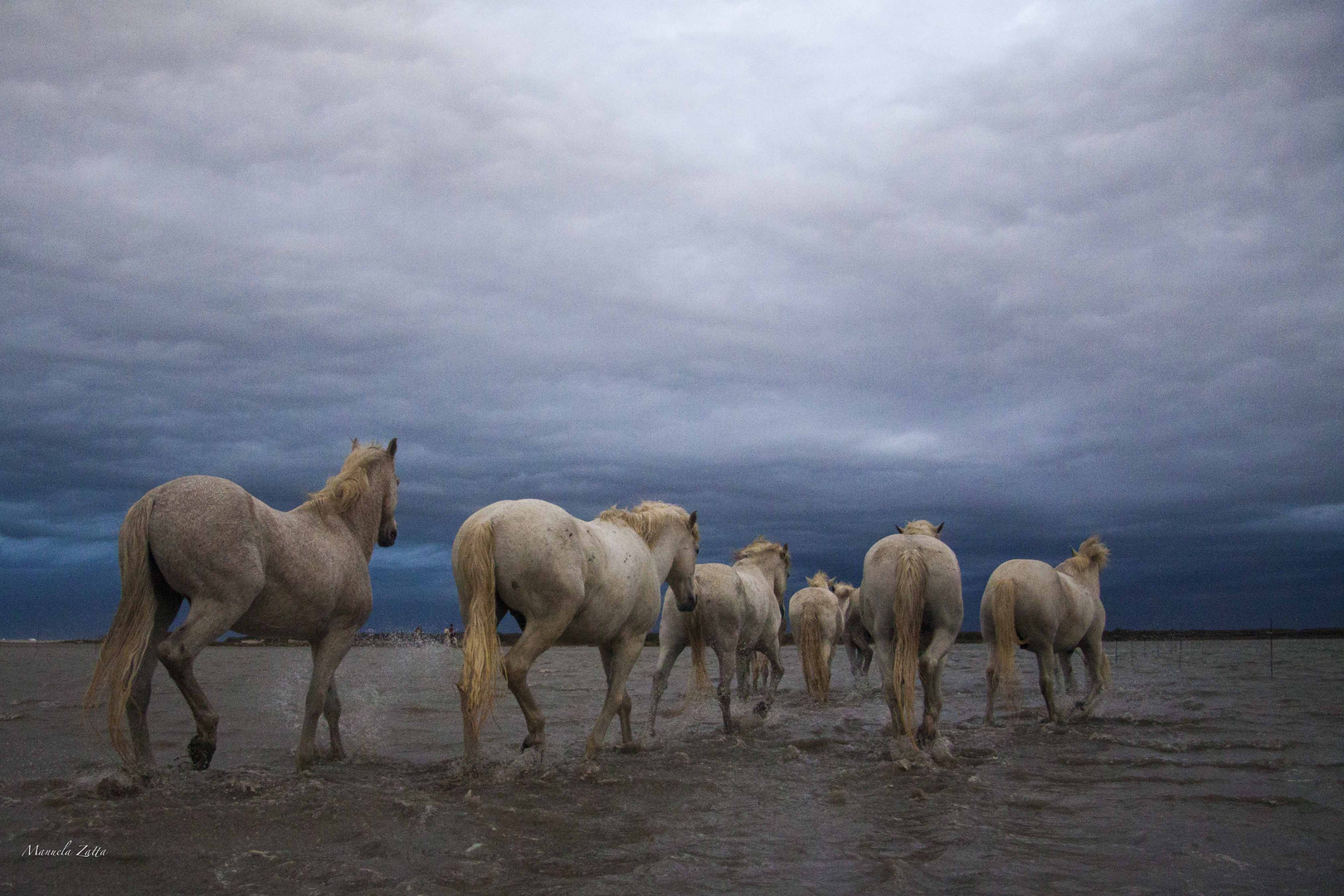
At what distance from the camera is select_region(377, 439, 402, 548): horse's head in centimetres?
816

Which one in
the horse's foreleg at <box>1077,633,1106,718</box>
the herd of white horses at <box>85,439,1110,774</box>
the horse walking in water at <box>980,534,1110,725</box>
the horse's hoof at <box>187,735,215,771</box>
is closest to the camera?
the herd of white horses at <box>85,439,1110,774</box>

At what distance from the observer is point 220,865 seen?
4.23 metres

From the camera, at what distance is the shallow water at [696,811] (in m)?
4.26

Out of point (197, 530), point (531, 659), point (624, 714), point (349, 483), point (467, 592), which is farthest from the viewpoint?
point (624, 714)

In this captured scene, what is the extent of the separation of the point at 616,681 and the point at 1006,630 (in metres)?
5.44

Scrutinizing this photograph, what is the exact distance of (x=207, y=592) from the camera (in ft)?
19.6

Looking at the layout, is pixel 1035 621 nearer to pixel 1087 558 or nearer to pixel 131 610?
pixel 1087 558

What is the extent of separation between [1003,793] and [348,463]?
6480mm

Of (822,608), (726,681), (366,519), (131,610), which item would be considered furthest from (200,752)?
(822,608)

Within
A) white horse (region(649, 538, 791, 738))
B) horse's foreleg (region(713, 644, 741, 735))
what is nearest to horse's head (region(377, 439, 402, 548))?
white horse (region(649, 538, 791, 738))

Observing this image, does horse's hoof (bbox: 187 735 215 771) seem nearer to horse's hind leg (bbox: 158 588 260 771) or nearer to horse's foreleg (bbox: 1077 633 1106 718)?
horse's hind leg (bbox: 158 588 260 771)

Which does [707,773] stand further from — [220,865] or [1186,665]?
[1186,665]

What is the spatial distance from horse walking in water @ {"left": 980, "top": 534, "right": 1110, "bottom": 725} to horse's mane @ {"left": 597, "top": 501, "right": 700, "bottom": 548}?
454 cm

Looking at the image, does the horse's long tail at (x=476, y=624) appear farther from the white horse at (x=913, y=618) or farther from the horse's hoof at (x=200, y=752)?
the white horse at (x=913, y=618)
